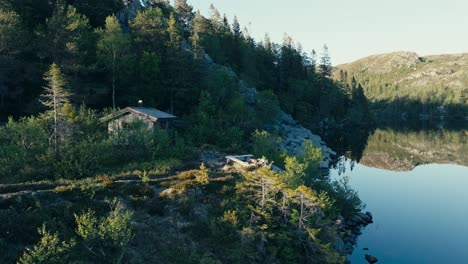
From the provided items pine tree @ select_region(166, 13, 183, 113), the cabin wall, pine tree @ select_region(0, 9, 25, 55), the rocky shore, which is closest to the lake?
the rocky shore

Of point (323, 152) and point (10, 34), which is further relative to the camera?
point (323, 152)

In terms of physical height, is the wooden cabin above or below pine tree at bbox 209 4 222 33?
below

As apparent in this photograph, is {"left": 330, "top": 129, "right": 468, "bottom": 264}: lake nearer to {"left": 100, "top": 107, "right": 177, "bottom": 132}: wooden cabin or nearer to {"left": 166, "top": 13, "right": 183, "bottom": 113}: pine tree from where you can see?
{"left": 100, "top": 107, "right": 177, "bottom": 132}: wooden cabin

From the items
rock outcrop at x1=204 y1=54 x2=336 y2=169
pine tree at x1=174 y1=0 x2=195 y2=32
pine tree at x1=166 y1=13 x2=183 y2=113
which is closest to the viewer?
pine tree at x1=166 y1=13 x2=183 y2=113

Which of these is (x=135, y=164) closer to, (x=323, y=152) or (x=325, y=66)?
(x=323, y=152)

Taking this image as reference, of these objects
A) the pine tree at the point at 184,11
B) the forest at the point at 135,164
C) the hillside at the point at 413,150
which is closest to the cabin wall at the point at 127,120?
the forest at the point at 135,164

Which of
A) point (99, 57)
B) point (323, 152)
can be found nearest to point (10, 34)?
point (99, 57)
